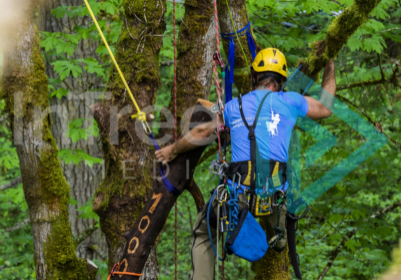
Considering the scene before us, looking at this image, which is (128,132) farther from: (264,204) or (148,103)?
(264,204)

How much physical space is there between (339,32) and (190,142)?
152 cm

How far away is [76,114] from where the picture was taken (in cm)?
617

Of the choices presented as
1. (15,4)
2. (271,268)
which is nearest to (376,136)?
(271,268)

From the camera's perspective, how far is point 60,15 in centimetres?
498

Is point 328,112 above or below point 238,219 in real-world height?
above

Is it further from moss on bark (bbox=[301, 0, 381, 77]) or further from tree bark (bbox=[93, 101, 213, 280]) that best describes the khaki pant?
moss on bark (bbox=[301, 0, 381, 77])

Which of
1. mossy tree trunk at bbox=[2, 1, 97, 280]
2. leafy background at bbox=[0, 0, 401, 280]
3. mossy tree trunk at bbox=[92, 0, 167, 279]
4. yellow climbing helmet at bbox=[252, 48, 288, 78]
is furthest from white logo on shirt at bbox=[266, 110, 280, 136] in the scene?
mossy tree trunk at bbox=[2, 1, 97, 280]

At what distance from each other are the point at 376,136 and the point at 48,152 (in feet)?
16.5

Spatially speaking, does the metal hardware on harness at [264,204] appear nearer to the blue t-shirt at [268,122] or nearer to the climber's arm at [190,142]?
the blue t-shirt at [268,122]

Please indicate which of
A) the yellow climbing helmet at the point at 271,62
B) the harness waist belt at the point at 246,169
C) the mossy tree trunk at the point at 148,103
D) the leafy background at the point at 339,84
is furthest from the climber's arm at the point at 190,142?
the leafy background at the point at 339,84

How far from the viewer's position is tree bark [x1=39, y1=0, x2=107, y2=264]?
239 inches

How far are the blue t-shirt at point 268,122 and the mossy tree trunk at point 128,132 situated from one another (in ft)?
2.82

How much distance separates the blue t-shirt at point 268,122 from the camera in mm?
2895

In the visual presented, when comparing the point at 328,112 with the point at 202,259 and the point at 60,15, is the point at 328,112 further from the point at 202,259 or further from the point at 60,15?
the point at 60,15
